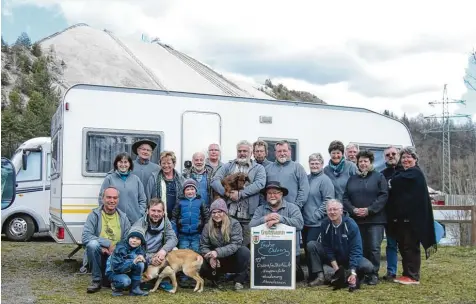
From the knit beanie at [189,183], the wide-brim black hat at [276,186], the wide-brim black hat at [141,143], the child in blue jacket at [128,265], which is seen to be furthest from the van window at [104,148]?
the wide-brim black hat at [276,186]

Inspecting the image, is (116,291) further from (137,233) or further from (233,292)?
(233,292)

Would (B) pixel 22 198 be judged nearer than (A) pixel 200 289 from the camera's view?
No

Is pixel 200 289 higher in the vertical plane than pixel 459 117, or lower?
lower

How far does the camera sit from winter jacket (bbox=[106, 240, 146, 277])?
6.61 meters

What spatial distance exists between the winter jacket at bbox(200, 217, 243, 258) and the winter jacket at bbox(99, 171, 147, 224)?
889 millimetres

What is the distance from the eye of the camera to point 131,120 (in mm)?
8469

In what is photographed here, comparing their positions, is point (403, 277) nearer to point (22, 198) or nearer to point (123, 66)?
point (22, 198)

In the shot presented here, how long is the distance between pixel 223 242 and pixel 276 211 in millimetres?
728

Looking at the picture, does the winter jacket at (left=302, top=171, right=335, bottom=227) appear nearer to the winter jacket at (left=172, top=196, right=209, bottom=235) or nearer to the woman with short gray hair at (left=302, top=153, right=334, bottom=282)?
the woman with short gray hair at (left=302, top=153, right=334, bottom=282)

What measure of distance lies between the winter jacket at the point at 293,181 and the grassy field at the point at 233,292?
1.09m

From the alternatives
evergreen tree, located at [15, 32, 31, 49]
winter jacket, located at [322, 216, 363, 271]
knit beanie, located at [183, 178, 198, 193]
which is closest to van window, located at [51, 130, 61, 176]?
knit beanie, located at [183, 178, 198, 193]

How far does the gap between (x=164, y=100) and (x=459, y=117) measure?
104 feet

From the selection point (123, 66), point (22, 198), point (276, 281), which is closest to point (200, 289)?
point (276, 281)

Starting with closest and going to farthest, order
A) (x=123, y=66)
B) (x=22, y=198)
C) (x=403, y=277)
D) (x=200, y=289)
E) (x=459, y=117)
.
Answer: (x=200, y=289), (x=403, y=277), (x=22, y=198), (x=459, y=117), (x=123, y=66)
